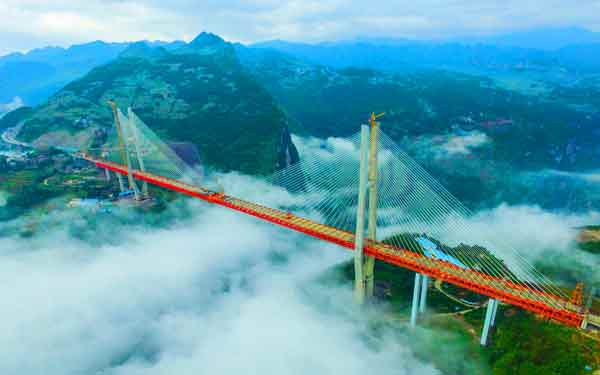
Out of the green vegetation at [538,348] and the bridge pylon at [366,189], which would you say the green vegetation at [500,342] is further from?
the bridge pylon at [366,189]

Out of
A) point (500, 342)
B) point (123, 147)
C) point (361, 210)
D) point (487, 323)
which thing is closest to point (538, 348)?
point (500, 342)

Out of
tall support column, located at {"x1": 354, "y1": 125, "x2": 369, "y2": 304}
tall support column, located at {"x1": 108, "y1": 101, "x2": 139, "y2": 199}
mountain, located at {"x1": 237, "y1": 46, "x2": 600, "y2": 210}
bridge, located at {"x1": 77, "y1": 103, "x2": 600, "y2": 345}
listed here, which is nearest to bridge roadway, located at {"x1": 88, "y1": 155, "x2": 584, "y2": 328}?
bridge, located at {"x1": 77, "y1": 103, "x2": 600, "y2": 345}

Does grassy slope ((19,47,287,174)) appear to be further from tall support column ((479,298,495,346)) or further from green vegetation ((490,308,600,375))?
green vegetation ((490,308,600,375))

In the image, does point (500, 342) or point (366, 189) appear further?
point (500, 342)

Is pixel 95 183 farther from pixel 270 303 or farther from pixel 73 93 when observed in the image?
pixel 73 93

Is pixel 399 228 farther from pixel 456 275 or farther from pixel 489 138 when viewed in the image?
pixel 489 138

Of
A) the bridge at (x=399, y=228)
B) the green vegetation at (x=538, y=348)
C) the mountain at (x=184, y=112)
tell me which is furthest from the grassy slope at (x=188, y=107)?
the green vegetation at (x=538, y=348)

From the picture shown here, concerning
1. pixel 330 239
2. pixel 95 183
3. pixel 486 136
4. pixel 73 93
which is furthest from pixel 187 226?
pixel 486 136
